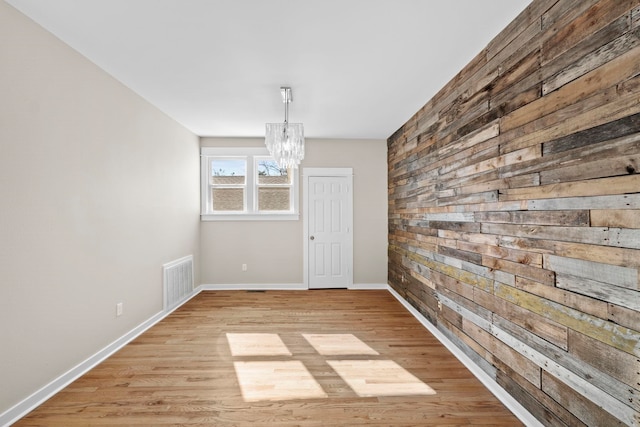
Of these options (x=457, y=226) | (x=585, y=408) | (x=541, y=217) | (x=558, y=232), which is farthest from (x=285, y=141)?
(x=585, y=408)

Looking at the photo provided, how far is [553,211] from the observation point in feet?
5.24

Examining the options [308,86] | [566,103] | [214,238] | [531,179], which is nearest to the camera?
[566,103]

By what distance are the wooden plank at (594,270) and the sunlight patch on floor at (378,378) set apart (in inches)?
50.4

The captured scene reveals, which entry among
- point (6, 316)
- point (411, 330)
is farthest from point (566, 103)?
point (6, 316)

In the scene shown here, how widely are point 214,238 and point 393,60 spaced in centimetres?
389

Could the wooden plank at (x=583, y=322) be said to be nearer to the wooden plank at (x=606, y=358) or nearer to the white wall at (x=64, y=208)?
the wooden plank at (x=606, y=358)

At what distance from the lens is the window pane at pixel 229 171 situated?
196 inches

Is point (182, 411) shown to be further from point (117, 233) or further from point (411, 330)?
point (411, 330)

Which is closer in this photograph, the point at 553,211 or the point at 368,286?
the point at 553,211

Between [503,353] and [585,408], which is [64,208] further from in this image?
[585,408]

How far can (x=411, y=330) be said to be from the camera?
3.19 m

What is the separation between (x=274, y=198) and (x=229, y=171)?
93 cm

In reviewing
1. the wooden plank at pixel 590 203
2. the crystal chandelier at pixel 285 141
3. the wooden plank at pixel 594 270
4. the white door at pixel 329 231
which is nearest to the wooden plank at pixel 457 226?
the wooden plank at pixel 590 203

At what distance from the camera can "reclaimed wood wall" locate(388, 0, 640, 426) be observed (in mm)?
1254
